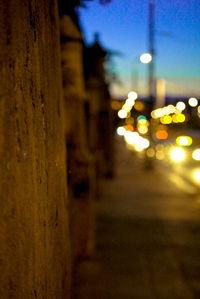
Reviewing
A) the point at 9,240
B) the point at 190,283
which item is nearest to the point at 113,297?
the point at 190,283

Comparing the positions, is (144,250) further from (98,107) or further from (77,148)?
(98,107)

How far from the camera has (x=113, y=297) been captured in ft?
17.9

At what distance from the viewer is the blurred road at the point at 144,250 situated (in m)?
5.76

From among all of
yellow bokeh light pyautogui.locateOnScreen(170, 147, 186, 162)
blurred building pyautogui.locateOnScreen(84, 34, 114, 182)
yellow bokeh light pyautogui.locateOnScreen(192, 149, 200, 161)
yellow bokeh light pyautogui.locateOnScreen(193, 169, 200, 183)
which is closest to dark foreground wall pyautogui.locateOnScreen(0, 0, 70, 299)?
blurred building pyautogui.locateOnScreen(84, 34, 114, 182)

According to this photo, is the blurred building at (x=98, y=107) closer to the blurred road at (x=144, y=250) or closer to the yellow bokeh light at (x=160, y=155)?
the blurred road at (x=144, y=250)

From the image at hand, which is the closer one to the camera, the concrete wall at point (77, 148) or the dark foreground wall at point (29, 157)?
the dark foreground wall at point (29, 157)

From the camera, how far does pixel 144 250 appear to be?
7.46 metres

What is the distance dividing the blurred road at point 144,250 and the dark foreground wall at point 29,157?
2.87 metres

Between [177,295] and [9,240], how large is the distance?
4068 mm

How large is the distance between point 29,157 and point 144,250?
558 centimetres

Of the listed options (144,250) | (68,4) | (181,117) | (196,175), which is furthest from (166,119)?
(68,4)

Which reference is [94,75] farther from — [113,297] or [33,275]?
[33,275]

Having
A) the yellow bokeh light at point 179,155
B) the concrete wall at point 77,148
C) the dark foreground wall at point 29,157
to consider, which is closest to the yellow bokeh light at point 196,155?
the yellow bokeh light at point 179,155

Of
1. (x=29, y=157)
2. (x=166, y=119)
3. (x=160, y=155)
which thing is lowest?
(x=29, y=157)
